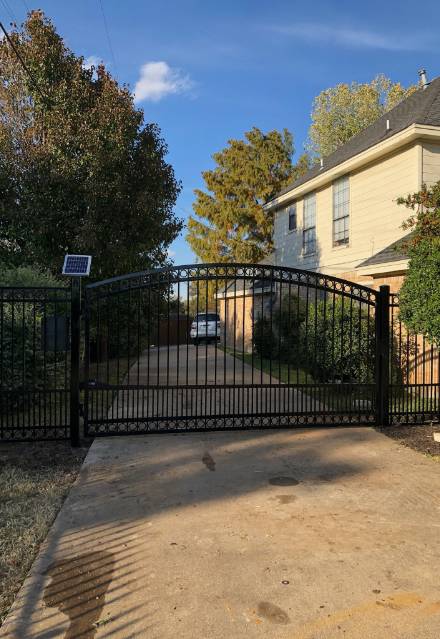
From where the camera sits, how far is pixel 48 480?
16.2 feet

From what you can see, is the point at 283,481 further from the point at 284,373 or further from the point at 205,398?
the point at 284,373

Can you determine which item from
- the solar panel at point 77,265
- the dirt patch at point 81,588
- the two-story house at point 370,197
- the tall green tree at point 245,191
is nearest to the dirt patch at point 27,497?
the dirt patch at point 81,588

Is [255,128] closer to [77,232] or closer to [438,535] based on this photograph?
[77,232]

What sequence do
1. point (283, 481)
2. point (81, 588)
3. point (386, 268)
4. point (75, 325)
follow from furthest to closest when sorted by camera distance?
1. point (386, 268)
2. point (75, 325)
3. point (283, 481)
4. point (81, 588)

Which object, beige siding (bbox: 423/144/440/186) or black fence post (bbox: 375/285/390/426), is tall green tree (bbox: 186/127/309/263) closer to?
beige siding (bbox: 423/144/440/186)

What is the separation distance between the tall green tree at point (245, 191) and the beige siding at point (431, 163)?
772 inches

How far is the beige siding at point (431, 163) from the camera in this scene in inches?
399

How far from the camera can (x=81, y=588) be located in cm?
300

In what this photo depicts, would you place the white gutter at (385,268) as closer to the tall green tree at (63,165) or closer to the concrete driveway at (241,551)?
the concrete driveway at (241,551)

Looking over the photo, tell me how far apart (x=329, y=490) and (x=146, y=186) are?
9992 mm

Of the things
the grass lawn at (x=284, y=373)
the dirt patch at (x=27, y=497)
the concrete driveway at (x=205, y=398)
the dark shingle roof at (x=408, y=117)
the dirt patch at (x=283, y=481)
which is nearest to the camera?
the dirt patch at (x=27, y=497)

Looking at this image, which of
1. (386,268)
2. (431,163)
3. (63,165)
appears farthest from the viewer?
(63,165)

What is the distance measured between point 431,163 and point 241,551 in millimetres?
9453

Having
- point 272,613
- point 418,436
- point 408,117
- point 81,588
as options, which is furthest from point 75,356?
point 408,117
